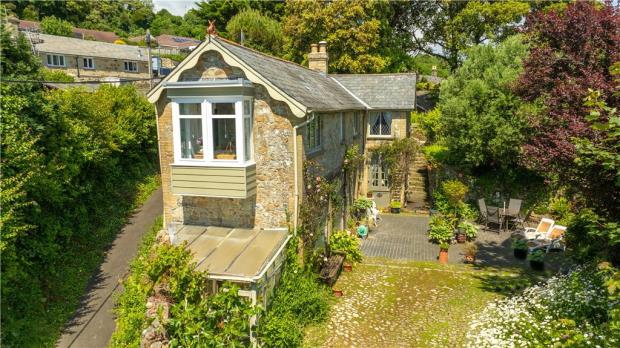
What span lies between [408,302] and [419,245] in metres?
5.73

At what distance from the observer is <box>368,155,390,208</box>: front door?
2459cm

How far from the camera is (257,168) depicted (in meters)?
12.4

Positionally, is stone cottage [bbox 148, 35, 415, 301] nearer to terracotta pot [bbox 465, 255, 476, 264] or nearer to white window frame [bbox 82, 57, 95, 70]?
terracotta pot [bbox 465, 255, 476, 264]

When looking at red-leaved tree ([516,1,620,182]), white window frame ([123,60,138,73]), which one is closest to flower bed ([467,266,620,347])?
red-leaved tree ([516,1,620,182])

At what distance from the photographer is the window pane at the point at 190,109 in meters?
12.0

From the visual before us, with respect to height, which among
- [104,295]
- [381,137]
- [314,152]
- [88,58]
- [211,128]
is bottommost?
[104,295]

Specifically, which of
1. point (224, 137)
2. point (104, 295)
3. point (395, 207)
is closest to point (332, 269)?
point (224, 137)

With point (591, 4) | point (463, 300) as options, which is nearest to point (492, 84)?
point (591, 4)

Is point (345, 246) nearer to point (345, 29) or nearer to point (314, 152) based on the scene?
point (314, 152)

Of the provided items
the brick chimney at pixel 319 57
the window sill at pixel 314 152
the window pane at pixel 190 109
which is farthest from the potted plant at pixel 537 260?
the brick chimney at pixel 319 57

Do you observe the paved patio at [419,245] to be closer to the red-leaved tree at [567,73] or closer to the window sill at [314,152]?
the red-leaved tree at [567,73]

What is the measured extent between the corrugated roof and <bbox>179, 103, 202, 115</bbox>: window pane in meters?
38.4

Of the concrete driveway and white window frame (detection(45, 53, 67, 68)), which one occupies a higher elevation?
white window frame (detection(45, 53, 67, 68))

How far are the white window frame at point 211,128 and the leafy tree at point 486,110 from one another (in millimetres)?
13866
